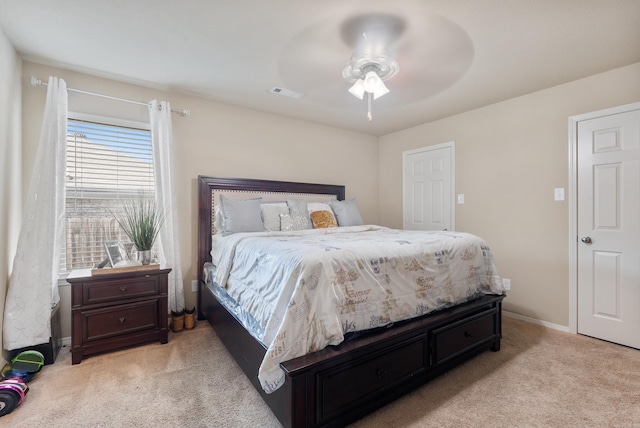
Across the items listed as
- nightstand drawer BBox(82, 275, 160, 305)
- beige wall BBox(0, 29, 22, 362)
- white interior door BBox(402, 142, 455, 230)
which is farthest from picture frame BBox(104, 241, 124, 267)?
Result: white interior door BBox(402, 142, 455, 230)

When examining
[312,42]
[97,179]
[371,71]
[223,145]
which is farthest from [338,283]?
[97,179]

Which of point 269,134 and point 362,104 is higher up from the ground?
point 362,104

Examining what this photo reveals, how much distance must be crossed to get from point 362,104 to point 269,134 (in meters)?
1.17

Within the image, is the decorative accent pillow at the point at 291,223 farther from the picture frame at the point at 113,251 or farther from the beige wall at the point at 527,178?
the beige wall at the point at 527,178

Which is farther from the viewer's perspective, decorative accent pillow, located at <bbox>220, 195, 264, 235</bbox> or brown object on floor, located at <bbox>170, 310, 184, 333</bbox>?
decorative accent pillow, located at <bbox>220, 195, 264, 235</bbox>

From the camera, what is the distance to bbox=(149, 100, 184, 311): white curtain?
108 inches

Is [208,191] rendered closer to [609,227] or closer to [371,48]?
[371,48]

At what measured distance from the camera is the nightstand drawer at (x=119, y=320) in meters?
2.22

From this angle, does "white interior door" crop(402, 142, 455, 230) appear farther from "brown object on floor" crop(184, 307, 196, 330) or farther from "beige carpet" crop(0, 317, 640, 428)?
"brown object on floor" crop(184, 307, 196, 330)

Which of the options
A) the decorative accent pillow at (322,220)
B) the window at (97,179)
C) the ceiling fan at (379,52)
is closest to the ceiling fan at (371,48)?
the ceiling fan at (379,52)

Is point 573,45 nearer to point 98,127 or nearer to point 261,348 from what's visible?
point 261,348

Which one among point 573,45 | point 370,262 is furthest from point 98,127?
point 573,45

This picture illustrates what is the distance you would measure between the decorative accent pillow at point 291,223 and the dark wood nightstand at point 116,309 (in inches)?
44.9

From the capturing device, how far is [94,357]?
2.26 meters
